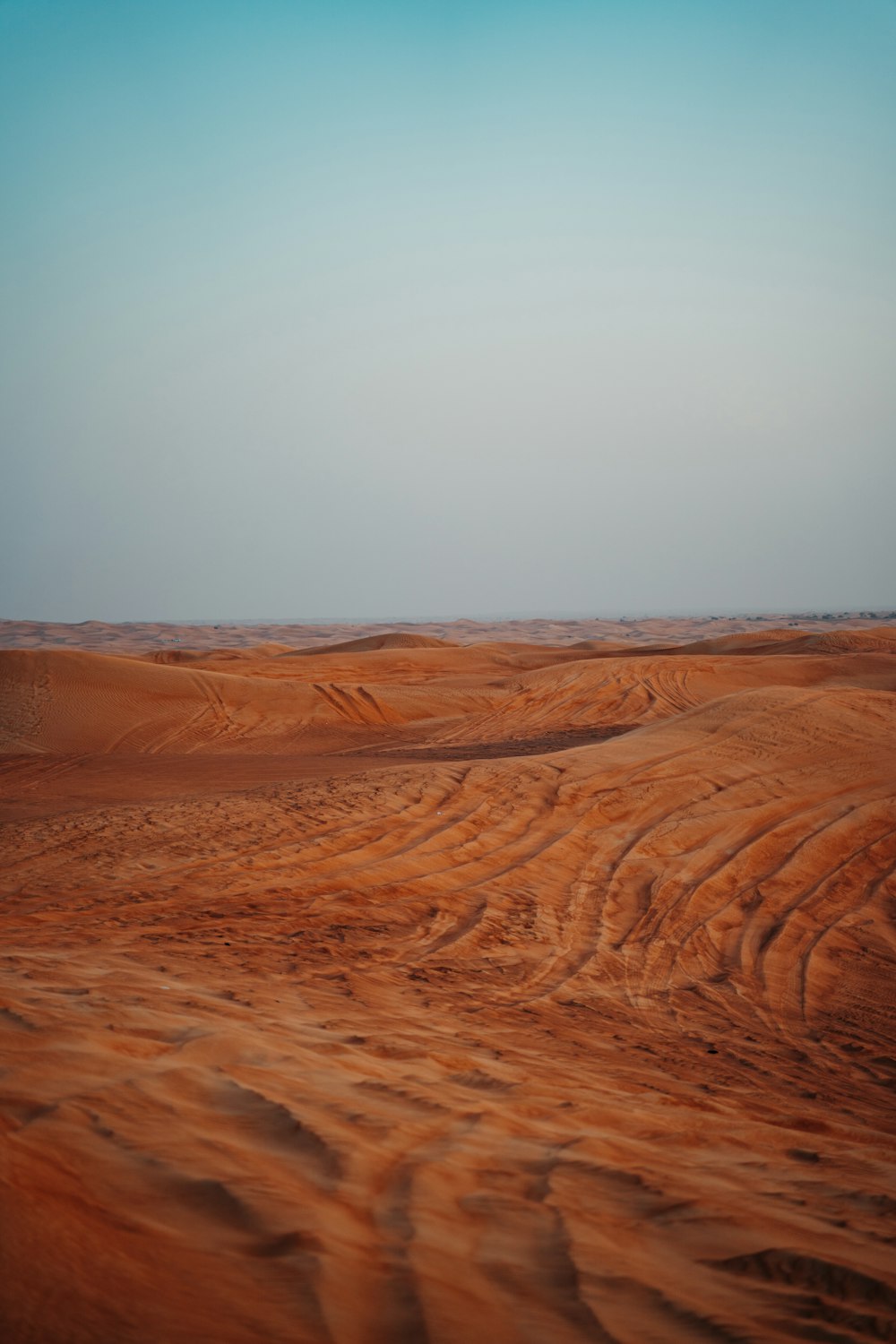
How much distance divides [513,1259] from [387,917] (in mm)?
4418

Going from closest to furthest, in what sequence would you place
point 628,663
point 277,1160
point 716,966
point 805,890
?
point 277,1160 → point 716,966 → point 805,890 → point 628,663

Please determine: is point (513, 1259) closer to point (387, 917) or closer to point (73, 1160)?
point (73, 1160)

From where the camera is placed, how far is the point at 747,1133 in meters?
3.61

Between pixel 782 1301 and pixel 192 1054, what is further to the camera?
pixel 192 1054

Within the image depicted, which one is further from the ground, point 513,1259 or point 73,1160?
point 73,1160

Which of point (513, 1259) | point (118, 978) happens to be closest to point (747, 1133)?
point (513, 1259)

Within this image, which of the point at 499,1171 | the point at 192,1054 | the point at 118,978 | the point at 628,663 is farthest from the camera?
the point at 628,663

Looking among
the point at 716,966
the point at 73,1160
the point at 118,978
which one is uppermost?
the point at 73,1160

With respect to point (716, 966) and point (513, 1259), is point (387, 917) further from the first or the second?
point (513, 1259)

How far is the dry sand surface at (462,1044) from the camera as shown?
2.15 meters

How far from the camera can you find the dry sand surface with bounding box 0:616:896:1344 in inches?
84.8

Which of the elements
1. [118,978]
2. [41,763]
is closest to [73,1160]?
[118,978]

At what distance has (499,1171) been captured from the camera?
9.39 ft

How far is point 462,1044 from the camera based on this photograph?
14.2 ft
